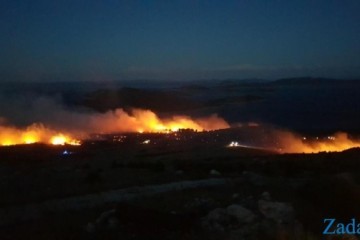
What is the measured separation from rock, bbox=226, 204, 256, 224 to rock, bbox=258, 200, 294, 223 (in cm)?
47

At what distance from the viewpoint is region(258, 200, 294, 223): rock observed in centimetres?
1099

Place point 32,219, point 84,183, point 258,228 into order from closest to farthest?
point 258,228 → point 32,219 → point 84,183

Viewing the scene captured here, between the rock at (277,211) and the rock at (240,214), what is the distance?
18.7 inches

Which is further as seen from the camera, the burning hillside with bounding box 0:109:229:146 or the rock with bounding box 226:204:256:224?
the burning hillside with bounding box 0:109:229:146

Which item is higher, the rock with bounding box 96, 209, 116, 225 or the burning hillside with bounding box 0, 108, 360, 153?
the burning hillside with bounding box 0, 108, 360, 153

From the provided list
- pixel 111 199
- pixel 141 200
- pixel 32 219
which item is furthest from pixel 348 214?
pixel 32 219

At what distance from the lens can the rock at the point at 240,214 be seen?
35.4 ft

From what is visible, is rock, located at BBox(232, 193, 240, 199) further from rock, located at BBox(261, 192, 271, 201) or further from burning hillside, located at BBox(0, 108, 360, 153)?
burning hillside, located at BBox(0, 108, 360, 153)

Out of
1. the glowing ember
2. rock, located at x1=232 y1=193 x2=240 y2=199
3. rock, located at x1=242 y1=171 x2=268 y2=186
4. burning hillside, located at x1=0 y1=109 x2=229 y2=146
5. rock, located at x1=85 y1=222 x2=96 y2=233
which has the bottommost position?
rock, located at x1=85 y1=222 x2=96 y2=233

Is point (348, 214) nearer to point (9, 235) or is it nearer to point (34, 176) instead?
point (9, 235)

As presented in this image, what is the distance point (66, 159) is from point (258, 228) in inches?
1218

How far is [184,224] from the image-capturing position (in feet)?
34.7

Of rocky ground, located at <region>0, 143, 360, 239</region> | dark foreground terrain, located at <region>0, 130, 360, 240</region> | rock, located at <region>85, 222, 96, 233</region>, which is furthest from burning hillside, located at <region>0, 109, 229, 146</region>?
rock, located at <region>85, 222, 96, 233</region>

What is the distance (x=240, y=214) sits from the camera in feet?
36.1
